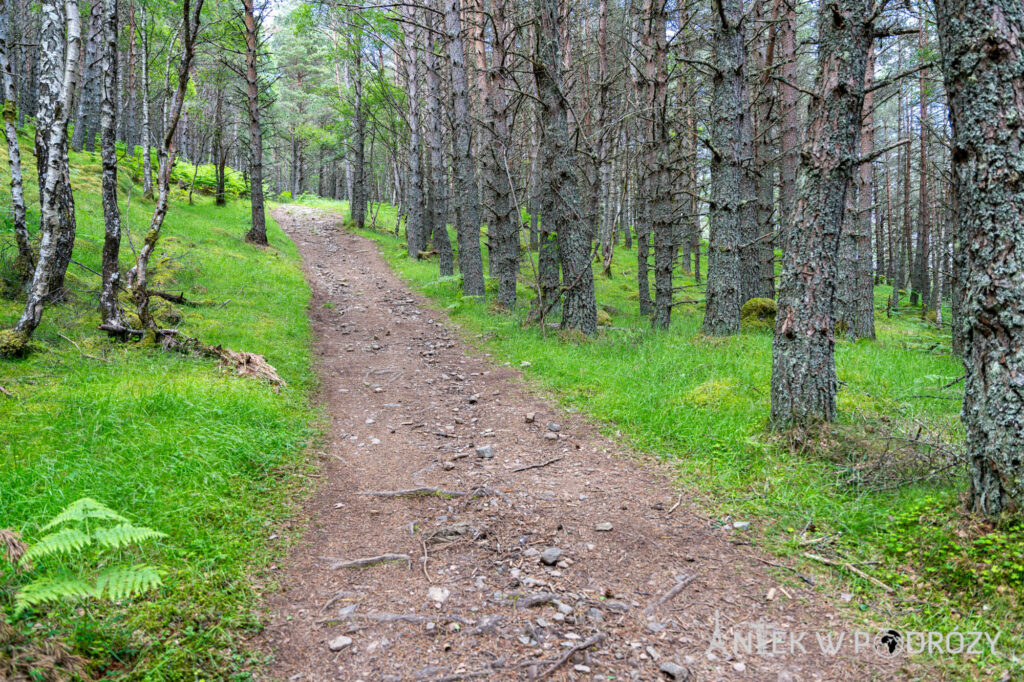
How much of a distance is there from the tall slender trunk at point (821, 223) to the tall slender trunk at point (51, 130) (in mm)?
8603

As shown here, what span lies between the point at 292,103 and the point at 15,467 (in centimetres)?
4560

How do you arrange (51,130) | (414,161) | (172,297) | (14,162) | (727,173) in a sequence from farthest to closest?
(414,161), (172,297), (727,173), (14,162), (51,130)

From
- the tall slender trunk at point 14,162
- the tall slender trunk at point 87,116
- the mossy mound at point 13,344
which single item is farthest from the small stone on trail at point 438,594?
the tall slender trunk at point 87,116

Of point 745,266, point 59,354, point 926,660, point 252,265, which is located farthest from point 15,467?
point 745,266

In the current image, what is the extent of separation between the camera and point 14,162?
→ 26.9ft

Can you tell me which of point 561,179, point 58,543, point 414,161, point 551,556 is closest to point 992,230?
point 551,556

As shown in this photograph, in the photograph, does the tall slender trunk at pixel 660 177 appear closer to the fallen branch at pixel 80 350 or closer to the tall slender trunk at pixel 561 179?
the tall slender trunk at pixel 561 179

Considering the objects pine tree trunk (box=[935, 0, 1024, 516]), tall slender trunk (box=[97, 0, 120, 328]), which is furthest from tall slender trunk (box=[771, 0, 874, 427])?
tall slender trunk (box=[97, 0, 120, 328])

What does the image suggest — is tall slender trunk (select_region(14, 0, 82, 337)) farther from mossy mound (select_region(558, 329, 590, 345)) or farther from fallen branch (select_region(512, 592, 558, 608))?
mossy mound (select_region(558, 329, 590, 345))

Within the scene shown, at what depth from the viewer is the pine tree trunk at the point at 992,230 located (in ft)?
10.8

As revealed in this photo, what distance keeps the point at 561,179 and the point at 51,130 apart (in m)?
7.30

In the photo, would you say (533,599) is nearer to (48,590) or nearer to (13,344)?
(48,590)

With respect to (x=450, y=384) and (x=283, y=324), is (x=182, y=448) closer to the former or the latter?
(x=450, y=384)

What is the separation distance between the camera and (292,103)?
43.1 meters
